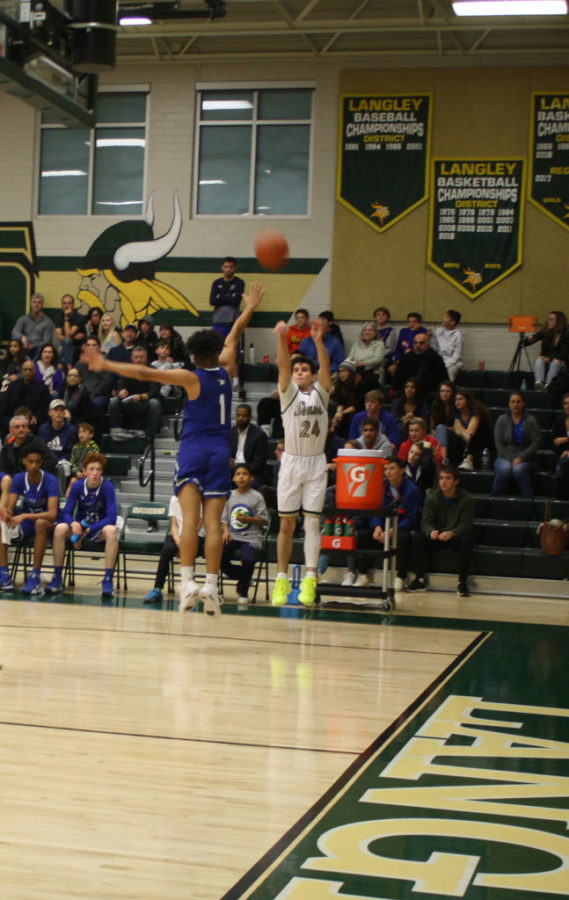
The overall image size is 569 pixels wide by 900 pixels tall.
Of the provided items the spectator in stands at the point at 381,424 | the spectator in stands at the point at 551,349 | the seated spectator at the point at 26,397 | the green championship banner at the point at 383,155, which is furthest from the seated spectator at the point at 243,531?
the green championship banner at the point at 383,155

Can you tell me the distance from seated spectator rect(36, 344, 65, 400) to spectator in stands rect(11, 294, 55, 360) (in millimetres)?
1228

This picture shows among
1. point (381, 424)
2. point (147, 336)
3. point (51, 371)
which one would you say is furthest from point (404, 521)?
point (147, 336)

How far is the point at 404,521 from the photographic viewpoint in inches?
499

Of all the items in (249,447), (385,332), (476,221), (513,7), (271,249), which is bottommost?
(249,447)

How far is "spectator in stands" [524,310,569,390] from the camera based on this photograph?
16.6 metres

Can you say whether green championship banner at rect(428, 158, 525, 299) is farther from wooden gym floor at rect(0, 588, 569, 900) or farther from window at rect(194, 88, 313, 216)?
wooden gym floor at rect(0, 588, 569, 900)

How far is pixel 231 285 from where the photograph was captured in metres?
18.6

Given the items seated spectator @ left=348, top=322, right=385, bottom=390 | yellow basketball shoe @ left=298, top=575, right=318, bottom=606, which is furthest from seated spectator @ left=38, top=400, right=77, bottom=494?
yellow basketball shoe @ left=298, top=575, right=318, bottom=606

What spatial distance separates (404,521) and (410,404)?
3022 millimetres

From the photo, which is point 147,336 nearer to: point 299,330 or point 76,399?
point 299,330

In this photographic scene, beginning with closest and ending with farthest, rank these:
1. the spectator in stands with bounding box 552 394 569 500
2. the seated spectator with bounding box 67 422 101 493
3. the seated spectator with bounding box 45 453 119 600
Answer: the seated spectator with bounding box 45 453 119 600, the seated spectator with bounding box 67 422 101 493, the spectator in stands with bounding box 552 394 569 500

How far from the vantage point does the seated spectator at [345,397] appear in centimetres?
1537

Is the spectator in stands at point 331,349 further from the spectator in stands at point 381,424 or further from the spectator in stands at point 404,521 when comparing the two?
the spectator in stands at point 404,521

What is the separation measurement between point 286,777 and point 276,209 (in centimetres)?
1622
